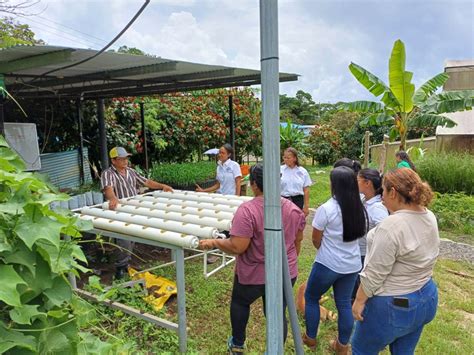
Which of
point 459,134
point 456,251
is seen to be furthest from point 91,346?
point 459,134

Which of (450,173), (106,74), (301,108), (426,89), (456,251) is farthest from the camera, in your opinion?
(301,108)

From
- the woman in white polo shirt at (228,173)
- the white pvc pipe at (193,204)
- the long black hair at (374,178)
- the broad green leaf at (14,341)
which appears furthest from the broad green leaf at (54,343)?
the woman in white polo shirt at (228,173)

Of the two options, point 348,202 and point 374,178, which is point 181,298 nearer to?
point 348,202

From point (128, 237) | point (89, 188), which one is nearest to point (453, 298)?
point (128, 237)

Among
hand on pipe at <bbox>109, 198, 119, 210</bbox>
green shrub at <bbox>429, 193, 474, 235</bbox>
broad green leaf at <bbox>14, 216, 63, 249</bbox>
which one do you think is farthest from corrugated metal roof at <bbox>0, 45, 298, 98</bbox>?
green shrub at <bbox>429, 193, 474, 235</bbox>

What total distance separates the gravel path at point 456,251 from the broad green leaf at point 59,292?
19.5 feet

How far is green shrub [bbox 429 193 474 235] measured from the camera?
7.03 m

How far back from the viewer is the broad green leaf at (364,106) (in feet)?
30.5

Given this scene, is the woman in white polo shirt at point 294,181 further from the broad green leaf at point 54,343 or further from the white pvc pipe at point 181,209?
the broad green leaf at point 54,343

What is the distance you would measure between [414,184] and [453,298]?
299 cm

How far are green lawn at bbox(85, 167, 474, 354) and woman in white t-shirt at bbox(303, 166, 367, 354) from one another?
1.64 ft

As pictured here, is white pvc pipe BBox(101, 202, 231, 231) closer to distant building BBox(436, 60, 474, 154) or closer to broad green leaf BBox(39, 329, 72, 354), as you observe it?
broad green leaf BBox(39, 329, 72, 354)

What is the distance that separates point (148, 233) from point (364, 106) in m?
7.97

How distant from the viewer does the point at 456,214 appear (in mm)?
7164
